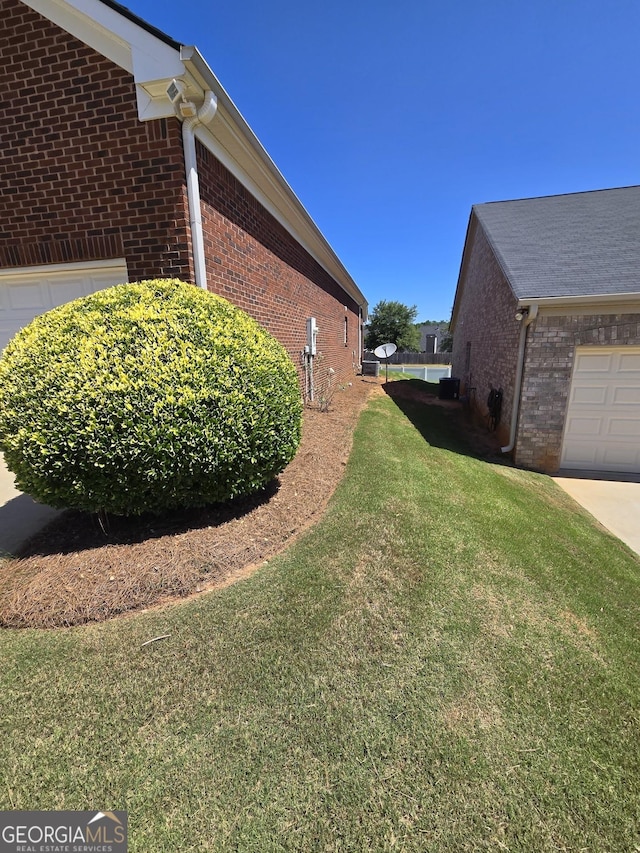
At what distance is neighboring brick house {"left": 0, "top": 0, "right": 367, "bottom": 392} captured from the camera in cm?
362

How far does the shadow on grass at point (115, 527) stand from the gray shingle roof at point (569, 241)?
6.56 meters

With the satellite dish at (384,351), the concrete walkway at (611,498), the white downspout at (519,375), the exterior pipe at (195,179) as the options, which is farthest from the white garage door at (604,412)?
the satellite dish at (384,351)

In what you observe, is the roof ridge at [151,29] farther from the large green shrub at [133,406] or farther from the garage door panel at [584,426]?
the garage door panel at [584,426]

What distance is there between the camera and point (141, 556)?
2.75 meters

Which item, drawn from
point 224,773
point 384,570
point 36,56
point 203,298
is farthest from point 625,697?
point 36,56

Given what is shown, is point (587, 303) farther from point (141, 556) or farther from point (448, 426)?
point (141, 556)

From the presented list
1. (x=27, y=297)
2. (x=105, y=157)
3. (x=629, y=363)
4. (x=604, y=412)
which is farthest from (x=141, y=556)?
(x=629, y=363)

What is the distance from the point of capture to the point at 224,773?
1562 millimetres

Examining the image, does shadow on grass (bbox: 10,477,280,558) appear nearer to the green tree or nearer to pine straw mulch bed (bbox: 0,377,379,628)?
pine straw mulch bed (bbox: 0,377,379,628)

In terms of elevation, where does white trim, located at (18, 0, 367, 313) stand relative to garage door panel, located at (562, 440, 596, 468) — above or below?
above

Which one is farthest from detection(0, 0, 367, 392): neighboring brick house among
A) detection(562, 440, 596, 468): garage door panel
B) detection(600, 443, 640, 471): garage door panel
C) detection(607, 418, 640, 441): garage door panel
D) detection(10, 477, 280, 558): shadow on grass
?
detection(600, 443, 640, 471): garage door panel

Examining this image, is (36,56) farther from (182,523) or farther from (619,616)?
(619,616)

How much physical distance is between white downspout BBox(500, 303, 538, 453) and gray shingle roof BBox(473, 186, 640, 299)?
1.16ft

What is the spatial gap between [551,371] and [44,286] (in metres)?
8.26
